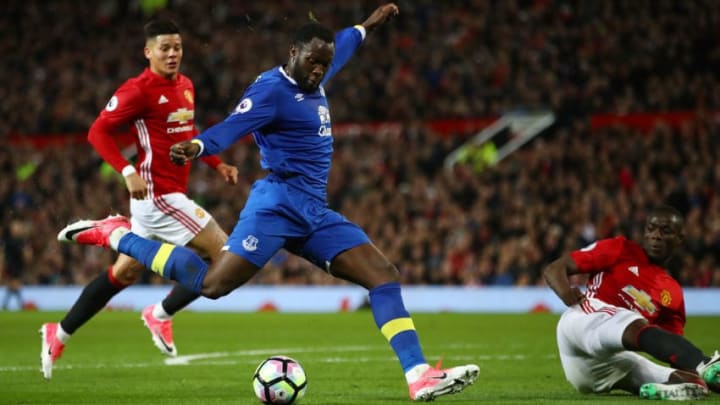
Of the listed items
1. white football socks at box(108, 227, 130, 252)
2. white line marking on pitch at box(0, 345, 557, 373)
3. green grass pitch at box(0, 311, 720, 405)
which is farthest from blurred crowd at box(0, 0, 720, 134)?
white football socks at box(108, 227, 130, 252)

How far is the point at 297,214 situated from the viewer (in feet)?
23.8

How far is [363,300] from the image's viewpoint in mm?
20188

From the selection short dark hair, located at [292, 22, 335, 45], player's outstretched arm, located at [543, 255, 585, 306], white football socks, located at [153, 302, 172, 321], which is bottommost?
white football socks, located at [153, 302, 172, 321]

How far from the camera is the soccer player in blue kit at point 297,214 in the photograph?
23.2ft

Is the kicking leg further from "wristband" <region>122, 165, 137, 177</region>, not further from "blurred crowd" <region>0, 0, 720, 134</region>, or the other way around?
"blurred crowd" <region>0, 0, 720, 134</region>

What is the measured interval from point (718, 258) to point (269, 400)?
13.1 m

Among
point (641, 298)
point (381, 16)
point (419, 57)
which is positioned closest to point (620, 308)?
point (641, 298)

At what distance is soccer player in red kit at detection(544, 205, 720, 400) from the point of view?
7.19m

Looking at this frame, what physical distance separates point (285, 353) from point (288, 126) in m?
4.64

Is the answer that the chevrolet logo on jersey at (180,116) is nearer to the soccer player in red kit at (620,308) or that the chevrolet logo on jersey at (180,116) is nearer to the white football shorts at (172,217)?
the white football shorts at (172,217)

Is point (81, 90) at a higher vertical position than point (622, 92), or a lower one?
higher

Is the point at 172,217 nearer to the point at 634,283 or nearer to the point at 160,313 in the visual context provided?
the point at 160,313

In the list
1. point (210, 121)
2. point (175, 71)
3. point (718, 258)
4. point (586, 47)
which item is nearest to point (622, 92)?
point (586, 47)

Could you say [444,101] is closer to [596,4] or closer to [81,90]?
[596,4]
